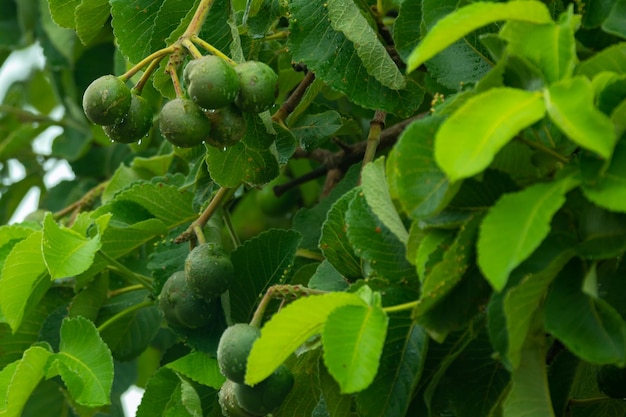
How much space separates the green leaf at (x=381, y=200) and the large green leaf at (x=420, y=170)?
11 cm

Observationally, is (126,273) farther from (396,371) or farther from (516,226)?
(516,226)

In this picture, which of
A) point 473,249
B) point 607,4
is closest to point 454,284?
point 473,249

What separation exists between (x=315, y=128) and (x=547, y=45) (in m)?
0.58

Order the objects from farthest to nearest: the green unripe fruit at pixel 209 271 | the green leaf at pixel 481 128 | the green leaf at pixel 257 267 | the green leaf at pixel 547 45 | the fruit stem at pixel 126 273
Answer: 1. the fruit stem at pixel 126 273
2. the green leaf at pixel 257 267
3. the green unripe fruit at pixel 209 271
4. the green leaf at pixel 547 45
5. the green leaf at pixel 481 128

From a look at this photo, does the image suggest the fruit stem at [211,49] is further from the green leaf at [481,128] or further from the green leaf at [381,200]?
the green leaf at [481,128]

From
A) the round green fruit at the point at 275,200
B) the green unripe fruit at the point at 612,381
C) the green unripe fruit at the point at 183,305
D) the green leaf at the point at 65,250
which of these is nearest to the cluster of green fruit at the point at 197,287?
the green unripe fruit at the point at 183,305

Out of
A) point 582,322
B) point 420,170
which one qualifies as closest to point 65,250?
point 420,170

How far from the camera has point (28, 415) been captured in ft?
5.52

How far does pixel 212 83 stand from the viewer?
1.07 metres

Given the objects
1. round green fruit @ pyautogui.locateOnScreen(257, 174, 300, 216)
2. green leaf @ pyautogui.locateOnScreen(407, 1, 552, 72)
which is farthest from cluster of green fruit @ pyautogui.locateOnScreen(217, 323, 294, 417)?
round green fruit @ pyautogui.locateOnScreen(257, 174, 300, 216)

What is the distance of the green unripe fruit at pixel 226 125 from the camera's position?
114cm

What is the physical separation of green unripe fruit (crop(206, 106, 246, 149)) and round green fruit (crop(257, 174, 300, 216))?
0.88 meters

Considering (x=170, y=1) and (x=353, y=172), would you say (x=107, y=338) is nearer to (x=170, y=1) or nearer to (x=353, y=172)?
(x=353, y=172)

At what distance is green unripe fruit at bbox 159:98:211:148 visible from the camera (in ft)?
3.63
